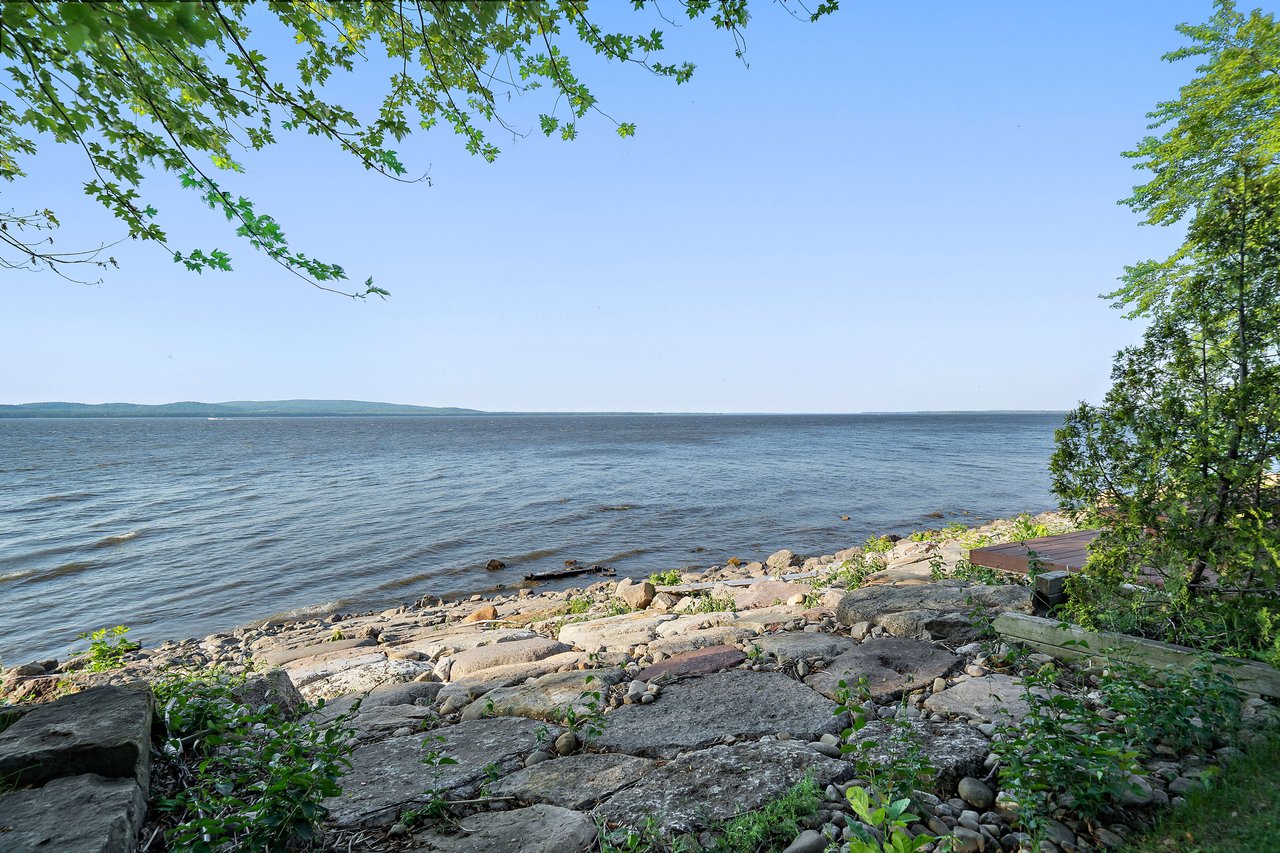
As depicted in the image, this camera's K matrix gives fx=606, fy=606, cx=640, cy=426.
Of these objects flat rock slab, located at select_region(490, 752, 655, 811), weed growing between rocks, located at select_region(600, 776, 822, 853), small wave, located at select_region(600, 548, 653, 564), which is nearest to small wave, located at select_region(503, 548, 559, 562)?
small wave, located at select_region(600, 548, 653, 564)

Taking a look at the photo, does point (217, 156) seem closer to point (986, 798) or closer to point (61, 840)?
point (61, 840)

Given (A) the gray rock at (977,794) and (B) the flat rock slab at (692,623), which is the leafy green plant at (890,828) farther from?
(B) the flat rock slab at (692,623)

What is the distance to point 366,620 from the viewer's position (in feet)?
39.8

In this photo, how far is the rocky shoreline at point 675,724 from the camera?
2707 millimetres

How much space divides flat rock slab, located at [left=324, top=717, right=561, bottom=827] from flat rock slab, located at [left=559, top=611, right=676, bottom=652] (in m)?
2.28

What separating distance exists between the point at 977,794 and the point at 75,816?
12.7 ft

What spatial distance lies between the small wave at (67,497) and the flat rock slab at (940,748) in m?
35.4

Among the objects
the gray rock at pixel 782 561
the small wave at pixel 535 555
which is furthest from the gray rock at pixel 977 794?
the small wave at pixel 535 555

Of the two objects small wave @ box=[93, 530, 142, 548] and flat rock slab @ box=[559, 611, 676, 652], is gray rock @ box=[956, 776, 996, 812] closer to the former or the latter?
flat rock slab @ box=[559, 611, 676, 652]

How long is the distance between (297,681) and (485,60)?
6062 mm

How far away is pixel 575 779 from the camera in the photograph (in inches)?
125

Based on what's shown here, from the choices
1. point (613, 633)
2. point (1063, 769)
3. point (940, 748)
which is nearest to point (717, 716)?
point (940, 748)

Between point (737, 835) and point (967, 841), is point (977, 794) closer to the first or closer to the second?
point (967, 841)

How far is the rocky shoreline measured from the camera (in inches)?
107
